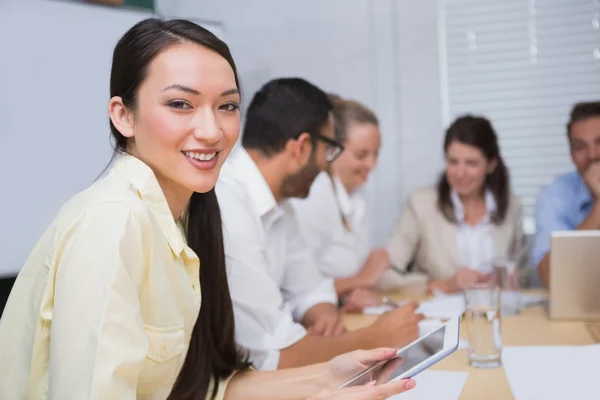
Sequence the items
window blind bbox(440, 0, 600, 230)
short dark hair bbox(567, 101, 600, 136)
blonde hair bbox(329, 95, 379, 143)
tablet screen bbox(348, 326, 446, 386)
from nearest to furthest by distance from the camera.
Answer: tablet screen bbox(348, 326, 446, 386)
blonde hair bbox(329, 95, 379, 143)
short dark hair bbox(567, 101, 600, 136)
window blind bbox(440, 0, 600, 230)

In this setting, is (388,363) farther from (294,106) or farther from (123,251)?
(294,106)

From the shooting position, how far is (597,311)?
177 cm

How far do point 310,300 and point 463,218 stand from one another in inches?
42.1

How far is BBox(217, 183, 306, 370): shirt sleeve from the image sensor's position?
1.59 metres

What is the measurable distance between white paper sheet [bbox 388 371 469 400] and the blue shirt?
1432mm

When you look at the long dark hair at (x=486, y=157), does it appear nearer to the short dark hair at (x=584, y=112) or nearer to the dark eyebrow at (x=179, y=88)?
the short dark hair at (x=584, y=112)

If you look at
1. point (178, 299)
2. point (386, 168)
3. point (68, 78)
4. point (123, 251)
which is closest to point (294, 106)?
point (68, 78)

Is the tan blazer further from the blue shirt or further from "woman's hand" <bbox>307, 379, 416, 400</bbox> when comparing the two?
"woman's hand" <bbox>307, 379, 416, 400</bbox>

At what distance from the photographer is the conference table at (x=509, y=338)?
1208mm

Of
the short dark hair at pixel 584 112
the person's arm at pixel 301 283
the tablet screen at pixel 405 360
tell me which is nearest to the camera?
the tablet screen at pixel 405 360

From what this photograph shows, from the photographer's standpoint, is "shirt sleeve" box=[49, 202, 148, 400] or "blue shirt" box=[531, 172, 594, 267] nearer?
"shirt sleeve" box=[49, 202, 148, 400]

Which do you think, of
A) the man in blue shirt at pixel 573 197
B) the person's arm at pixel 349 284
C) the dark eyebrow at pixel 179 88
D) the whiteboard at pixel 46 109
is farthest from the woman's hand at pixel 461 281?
the dark eyebrow at pixel 179 88

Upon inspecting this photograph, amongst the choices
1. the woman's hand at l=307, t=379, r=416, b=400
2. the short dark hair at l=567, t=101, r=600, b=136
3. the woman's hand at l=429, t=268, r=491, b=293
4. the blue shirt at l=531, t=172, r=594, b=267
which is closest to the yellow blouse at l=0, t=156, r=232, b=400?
the woman's hand at l=307, t=379, r=416, b=400

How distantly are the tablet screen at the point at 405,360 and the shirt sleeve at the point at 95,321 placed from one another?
Answer: 386 mm
